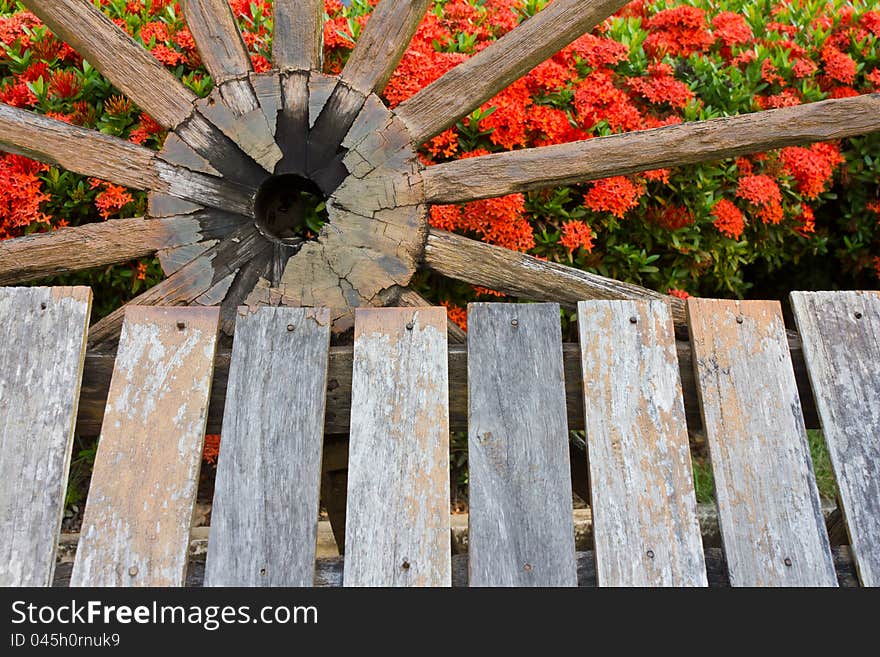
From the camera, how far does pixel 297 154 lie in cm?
223

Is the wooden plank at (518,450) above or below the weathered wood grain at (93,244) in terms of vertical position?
below

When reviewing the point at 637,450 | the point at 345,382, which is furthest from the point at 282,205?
the point at 637,450

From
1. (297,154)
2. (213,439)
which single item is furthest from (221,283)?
(213,439)

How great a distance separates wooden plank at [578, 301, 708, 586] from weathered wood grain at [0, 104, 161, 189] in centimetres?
131

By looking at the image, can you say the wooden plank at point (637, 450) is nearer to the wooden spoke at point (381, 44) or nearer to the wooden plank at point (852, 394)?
the wooden plank at point (852, 394)

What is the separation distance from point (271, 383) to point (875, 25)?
3047 mm

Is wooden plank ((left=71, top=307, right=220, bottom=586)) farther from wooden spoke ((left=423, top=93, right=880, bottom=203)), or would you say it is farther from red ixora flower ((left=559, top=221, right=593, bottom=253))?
red ixora flower ((left=559, top=221, right=593, bottom=253))

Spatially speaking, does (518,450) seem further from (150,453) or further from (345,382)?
(150,453)

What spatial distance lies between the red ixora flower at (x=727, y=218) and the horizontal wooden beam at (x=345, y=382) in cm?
136

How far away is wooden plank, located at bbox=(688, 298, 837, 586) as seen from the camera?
156 cm

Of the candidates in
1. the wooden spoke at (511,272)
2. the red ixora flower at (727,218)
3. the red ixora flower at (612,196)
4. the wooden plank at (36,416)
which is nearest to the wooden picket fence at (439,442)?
the wooden plank at (36,416)

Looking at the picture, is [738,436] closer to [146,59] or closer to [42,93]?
[146,59]

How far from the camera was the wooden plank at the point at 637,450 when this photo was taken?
5.09ft

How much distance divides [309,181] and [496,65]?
615 mm
